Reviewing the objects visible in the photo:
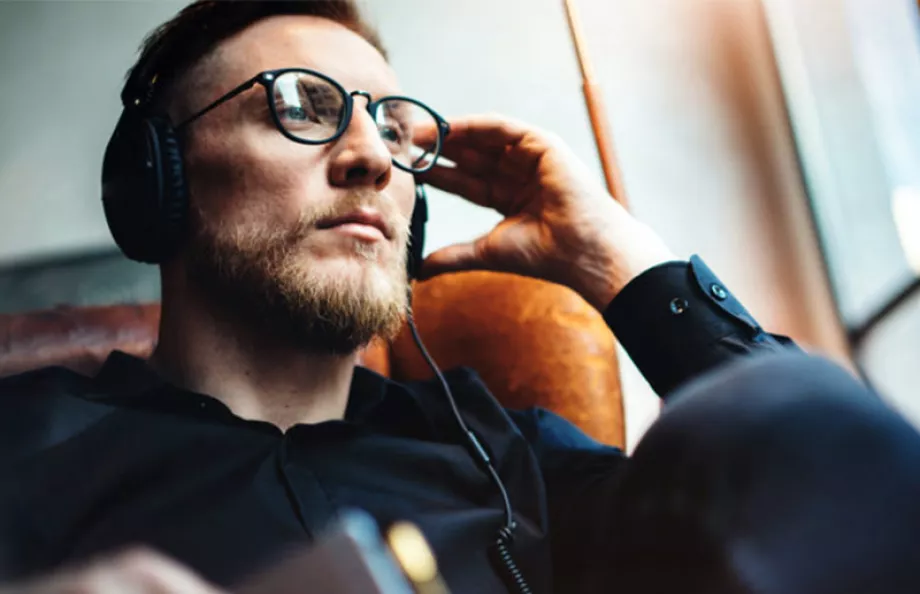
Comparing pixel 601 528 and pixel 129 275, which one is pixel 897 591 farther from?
pixel 129 275

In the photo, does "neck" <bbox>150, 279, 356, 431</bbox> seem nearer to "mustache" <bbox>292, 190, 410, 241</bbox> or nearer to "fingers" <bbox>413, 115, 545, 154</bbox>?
"mustache" <bbox>292, 190, 410, 241</bbox>

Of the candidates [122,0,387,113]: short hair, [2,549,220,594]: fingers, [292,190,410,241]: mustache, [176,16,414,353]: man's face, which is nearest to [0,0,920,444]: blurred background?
[122,0,387,113]: short hair

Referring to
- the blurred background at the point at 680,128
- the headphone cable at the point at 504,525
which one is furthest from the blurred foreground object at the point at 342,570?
the blurred background at the point at 680,128

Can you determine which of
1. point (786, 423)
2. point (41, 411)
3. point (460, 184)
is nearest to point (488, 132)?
point (460, 184)

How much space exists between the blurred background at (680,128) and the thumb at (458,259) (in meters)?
0.14

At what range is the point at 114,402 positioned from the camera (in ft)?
2.06

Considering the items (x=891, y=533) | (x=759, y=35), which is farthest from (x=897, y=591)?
(x=759, y=35)

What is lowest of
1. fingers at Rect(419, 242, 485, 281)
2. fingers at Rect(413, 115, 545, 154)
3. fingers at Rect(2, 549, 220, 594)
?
fingers at Rect(419, 242, 485, 281)

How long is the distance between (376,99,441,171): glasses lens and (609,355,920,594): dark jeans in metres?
0.56

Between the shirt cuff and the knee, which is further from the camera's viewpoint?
the shirt cuff

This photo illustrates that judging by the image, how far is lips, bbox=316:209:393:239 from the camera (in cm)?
67

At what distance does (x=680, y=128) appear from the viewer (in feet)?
3.90

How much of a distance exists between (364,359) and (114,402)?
0.38m

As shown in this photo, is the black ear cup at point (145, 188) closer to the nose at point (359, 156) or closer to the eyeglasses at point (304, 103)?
the eyeglasses at point (304, 103)
